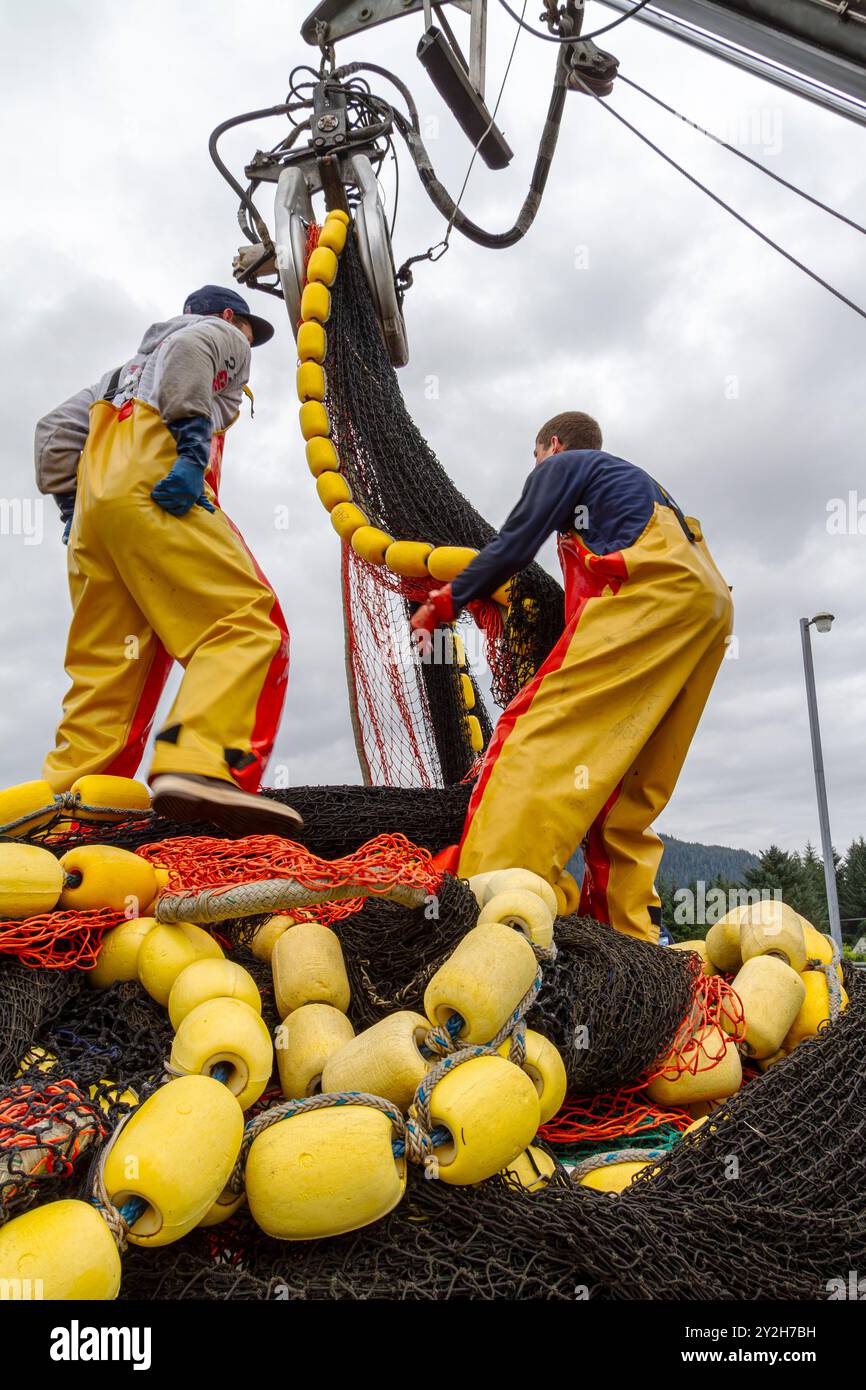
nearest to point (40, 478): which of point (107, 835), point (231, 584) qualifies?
point (231, 584)

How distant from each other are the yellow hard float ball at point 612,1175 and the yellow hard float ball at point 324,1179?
0.64 meters

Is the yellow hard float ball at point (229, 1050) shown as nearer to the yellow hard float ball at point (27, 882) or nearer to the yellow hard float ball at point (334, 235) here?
the yellow hard float ball at point (27, 882)

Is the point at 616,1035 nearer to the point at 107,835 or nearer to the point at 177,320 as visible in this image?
the point at 107,835

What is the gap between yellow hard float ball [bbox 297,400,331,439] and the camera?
459cm

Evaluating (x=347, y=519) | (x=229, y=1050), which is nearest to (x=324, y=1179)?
(x=229, y=1050)

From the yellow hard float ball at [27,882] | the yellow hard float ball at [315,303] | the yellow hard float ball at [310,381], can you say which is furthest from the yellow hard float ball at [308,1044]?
the yellow hard float ball at [315,303]

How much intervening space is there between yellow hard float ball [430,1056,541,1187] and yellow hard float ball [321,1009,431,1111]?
3.9 inches

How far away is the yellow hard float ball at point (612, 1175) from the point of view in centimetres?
219

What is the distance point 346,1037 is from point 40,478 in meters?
3.02

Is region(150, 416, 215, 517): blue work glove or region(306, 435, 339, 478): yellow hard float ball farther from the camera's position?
region(306, 435, 339, 478): yellow hard float ball

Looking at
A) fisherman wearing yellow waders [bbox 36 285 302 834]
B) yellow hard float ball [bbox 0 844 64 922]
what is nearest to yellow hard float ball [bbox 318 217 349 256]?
fisherman wearing yellow waders [bbox 36 285 302 834]

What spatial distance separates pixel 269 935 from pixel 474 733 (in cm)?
273

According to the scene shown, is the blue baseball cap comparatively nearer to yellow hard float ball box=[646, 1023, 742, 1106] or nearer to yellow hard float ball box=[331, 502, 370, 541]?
yellow hard float ball box=[331, 502, 370, 541]

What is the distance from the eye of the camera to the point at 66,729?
4.22m
